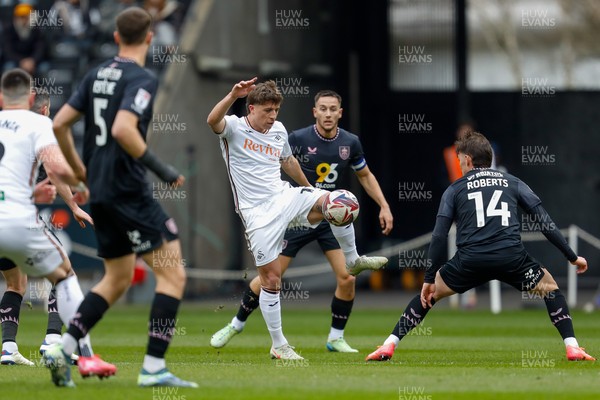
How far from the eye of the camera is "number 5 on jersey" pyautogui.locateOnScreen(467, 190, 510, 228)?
1118 centimetres

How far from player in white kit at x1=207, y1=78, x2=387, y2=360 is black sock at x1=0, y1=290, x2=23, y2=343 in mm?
2261

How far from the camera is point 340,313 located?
13.1 metres

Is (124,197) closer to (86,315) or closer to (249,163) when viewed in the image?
(86,315)

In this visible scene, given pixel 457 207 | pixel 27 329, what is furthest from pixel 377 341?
pixel 27 329

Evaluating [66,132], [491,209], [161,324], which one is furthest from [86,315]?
[491,209]

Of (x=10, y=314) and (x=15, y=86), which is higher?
(x=15, y=86)

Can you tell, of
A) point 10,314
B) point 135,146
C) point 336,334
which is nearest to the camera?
point 135,146

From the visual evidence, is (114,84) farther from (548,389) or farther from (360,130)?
(360,130)

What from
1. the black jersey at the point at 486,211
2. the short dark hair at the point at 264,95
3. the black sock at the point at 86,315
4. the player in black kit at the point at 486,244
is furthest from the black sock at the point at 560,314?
the black sock at the point at 86,315

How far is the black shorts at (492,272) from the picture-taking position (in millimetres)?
11102

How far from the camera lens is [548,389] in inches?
347

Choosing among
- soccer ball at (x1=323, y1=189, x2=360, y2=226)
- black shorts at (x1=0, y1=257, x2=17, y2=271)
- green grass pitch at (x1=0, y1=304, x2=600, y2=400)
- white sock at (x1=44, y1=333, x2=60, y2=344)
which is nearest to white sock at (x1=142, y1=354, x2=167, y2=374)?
green grass pitch at (x1=0, y1=304, x2=600, y2=400)

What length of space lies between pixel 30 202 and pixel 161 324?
4.99ft

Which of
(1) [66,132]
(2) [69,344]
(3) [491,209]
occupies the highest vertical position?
(1) [66,132]
